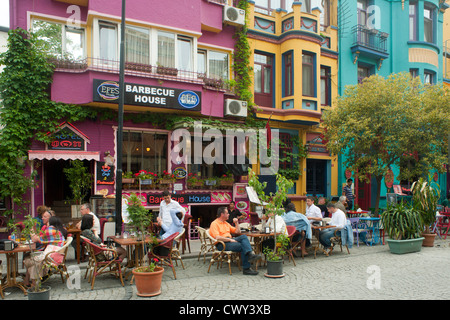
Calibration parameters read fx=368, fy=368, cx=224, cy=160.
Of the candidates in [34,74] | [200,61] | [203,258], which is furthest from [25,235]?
[200,61]

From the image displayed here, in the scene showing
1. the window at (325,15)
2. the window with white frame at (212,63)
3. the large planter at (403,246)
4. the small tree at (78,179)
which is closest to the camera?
the large planter at (403,246)

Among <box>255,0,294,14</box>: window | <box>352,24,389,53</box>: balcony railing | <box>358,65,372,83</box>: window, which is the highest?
<box>255,0,294,14</box>: window

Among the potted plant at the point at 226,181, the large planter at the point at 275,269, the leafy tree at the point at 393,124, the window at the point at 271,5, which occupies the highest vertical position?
the window at the point at 271,5

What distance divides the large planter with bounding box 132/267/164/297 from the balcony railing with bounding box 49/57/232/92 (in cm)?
793

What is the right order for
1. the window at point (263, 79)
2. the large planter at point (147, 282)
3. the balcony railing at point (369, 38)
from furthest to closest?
the balcony railing at point (369, 38) < the window at point (263, 79) < the large planter at point (147, 282)

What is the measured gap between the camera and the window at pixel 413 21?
21.0 m

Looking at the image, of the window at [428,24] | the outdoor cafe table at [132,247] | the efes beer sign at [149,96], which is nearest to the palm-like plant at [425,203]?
the efes beer sign at [149,96]

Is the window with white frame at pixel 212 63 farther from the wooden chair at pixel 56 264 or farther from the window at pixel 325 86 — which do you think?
the wooden chair at pixel 56 264

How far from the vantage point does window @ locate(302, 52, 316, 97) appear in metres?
17.1

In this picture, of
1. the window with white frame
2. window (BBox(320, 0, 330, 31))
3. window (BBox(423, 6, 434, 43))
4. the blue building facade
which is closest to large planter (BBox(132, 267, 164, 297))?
the window with white frame

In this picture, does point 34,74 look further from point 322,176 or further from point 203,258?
point 322,176

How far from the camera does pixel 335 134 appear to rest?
1496cm

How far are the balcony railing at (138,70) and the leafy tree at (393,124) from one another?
17.3 ft

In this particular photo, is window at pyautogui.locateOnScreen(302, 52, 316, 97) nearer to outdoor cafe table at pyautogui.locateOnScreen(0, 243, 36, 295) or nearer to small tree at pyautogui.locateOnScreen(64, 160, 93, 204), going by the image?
small tree at pyautogui.locateOnScreen(64, 160, 93, 204)
